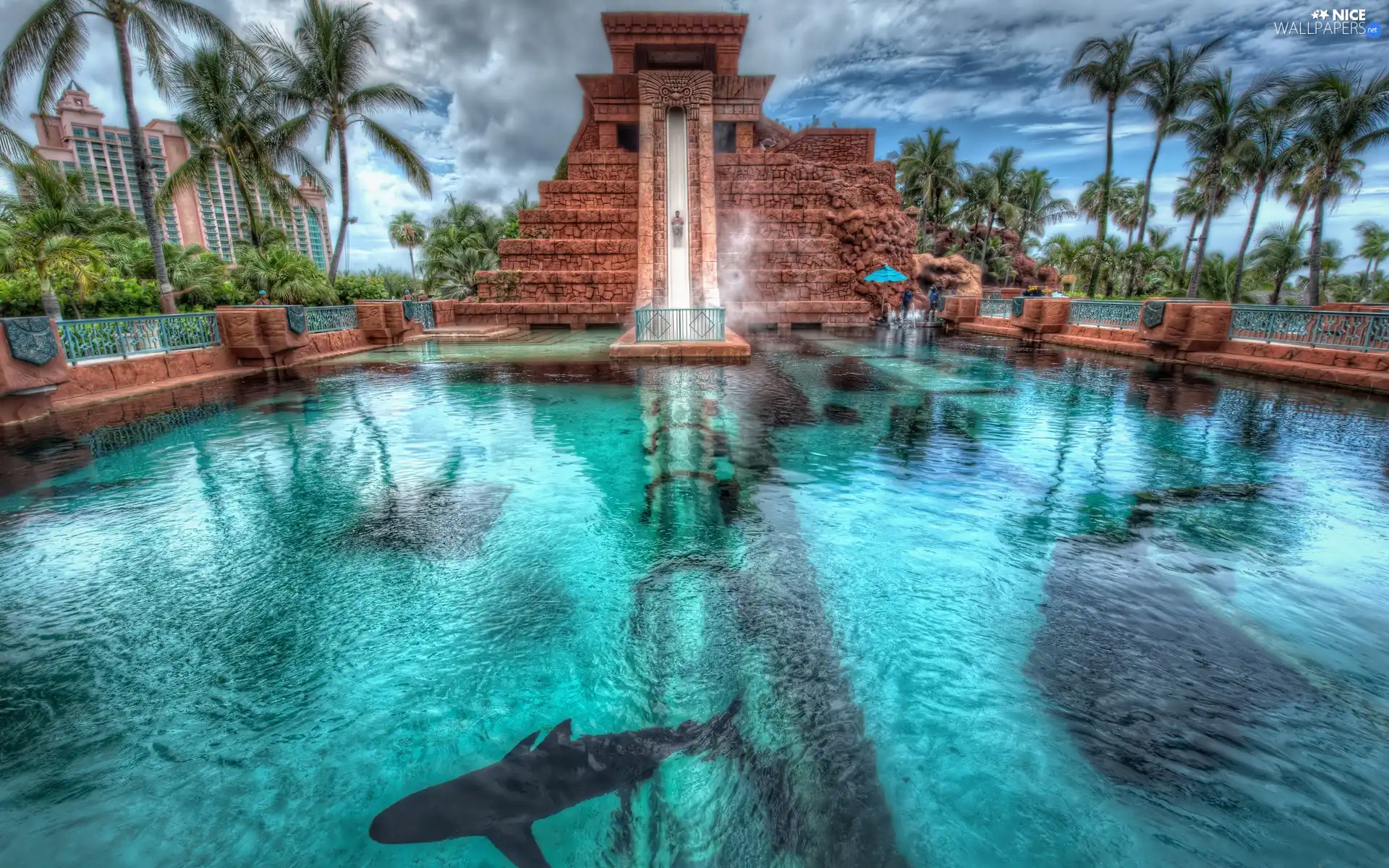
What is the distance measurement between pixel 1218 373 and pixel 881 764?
44.5ft

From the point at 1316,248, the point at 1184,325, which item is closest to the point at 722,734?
the point at 1184,325

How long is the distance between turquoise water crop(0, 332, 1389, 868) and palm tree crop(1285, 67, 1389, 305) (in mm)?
23285

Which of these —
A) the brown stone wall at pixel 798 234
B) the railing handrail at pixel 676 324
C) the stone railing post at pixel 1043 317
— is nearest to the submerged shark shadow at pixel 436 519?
the railing handrail at pixel 676 324

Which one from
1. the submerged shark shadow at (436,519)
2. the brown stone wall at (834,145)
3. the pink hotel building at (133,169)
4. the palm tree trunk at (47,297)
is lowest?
the submerged shark shadow at (436,519)

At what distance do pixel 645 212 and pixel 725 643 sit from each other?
21.6 meters

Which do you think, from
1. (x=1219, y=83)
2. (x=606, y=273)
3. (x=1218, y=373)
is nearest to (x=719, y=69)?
(x=606, y=273)

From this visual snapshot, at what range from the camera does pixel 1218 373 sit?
460 inches

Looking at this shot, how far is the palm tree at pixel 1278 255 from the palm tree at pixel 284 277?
39832mm

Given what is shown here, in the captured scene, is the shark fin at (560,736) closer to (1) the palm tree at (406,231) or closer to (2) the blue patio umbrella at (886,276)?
(2) the blue patio umbrella at (886,276)

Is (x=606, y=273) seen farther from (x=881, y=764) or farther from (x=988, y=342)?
(x=881, y=764)

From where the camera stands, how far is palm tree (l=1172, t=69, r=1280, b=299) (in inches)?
982

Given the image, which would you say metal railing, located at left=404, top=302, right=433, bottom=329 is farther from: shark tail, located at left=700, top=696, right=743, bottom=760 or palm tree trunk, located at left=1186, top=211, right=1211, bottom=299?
palm tree trunk, located at left=1186, top=211, right=1211, bottom=299

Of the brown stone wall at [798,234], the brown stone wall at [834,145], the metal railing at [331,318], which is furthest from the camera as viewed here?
the brown stone wall at [834,145]

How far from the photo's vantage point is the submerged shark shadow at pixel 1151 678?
253cm
